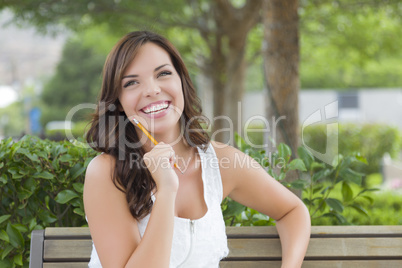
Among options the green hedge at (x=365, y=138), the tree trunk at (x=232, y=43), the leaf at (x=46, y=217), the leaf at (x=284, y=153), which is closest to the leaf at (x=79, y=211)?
the leaf at (x=46, y=217)

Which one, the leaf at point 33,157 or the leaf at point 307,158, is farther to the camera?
the leaf at point 307,158

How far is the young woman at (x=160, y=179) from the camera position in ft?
5.90

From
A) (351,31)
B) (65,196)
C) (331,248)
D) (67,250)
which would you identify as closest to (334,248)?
(331,248)

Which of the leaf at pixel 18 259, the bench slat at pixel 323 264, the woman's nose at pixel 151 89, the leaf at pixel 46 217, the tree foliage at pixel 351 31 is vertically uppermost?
the tree foliage at pixel 351 31

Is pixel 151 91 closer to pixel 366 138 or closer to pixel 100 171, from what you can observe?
pixel 100 171

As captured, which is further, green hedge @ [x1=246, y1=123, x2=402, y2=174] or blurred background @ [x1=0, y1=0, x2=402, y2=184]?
green hedge @ [x1=246, y1=123, x2=402, y2=174]

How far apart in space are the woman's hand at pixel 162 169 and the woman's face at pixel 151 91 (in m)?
0.20

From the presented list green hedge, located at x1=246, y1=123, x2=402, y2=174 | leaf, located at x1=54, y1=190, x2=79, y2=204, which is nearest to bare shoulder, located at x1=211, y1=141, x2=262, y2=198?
leaf, located at x1=54, y1=190, x2=79, y2=204

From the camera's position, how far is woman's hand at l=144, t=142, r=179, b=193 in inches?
71.4

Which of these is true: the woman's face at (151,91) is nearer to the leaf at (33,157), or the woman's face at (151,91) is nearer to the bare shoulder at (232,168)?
the bare shoulder at (232,168)

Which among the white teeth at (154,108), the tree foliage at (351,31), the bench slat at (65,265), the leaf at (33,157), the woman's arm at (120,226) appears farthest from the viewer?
the tree foliage at (351,31)

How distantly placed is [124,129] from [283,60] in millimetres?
2666

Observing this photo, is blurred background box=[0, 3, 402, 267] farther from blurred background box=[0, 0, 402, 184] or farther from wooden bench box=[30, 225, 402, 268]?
wooden bench box=[30, 225, 402, 268]

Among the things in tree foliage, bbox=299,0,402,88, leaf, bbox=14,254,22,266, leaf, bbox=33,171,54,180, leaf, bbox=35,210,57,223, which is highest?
tree foliage, bbox=299,0,402,88
